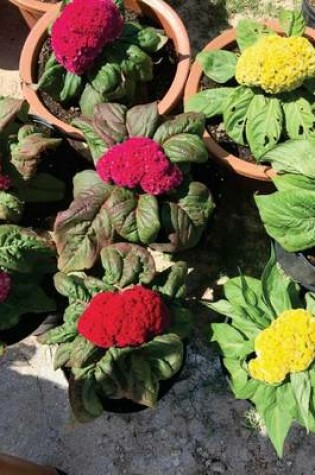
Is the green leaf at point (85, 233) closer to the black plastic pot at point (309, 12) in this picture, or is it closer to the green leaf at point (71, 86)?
the green leaf at point (71, 86)

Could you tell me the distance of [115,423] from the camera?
2424 millimetres

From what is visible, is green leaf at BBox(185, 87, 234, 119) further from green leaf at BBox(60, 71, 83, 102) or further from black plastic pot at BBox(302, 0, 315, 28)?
black plastic pot at BBox(302, 0, 315, 28)

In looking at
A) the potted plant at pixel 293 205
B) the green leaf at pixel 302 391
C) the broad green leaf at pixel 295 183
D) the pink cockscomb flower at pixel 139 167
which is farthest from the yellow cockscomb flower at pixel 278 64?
the green leaf at pixel 302 391

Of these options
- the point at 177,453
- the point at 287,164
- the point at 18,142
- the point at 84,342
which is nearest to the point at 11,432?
the point at 177,453

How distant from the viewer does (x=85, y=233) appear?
203cm

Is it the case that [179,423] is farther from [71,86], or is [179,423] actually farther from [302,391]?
[71,86]

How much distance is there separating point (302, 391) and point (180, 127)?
2.92ft

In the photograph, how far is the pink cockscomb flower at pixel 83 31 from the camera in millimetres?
2066

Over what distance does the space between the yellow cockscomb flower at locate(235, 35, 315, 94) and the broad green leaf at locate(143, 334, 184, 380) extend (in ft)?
2.88

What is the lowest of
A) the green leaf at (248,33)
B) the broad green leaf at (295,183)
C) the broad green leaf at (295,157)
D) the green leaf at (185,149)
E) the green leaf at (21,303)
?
the green leaf at (21,303)

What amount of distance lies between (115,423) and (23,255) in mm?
813

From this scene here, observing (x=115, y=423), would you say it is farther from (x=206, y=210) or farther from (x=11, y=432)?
(x=206, y=210)

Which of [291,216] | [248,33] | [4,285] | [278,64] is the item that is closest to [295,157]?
[291,216]

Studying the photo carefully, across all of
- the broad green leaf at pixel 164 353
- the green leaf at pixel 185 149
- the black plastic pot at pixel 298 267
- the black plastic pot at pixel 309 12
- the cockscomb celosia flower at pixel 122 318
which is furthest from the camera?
the black plastic pot at pixel 309 12
